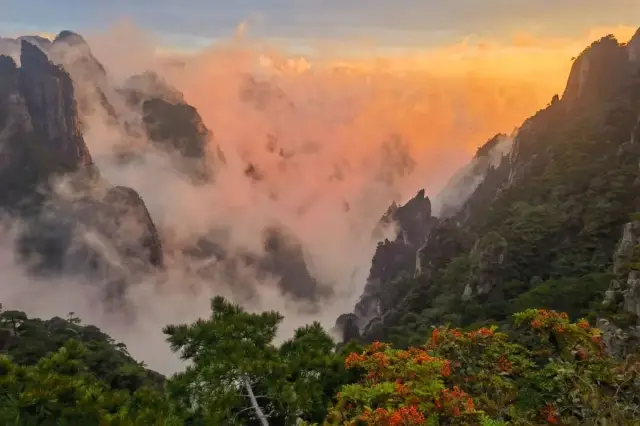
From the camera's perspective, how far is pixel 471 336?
1573 centimetres

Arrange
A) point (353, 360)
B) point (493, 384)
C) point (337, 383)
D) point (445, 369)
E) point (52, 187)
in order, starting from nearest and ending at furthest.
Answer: point (445, 369) → point (493, 384) → point (353, 360) → point (337, 383) → point (52, 187)

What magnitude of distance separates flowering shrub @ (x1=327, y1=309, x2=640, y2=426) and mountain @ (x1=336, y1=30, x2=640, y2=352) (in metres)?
8.96

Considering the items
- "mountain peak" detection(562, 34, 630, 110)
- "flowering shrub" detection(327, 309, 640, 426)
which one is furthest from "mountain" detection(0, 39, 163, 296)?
"flowering shrub" detection(327, 309, 640, 426)

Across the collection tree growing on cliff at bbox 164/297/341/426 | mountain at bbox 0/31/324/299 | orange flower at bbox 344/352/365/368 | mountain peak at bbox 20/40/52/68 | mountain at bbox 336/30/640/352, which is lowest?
orange flower at bbox 344/352/365/368

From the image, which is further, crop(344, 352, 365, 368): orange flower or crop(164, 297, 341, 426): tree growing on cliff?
crop(344, 352, 365, 368): orange flower

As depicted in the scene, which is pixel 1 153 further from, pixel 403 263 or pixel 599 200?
pixel 599 200

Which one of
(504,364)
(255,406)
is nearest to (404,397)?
(504,364)

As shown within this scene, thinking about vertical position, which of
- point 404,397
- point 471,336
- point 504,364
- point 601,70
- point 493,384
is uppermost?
point 601,70

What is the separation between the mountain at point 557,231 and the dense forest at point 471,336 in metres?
0.20

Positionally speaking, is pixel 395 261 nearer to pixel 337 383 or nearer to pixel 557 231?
pixel 557 231

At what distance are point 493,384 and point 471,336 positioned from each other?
78.1 inches

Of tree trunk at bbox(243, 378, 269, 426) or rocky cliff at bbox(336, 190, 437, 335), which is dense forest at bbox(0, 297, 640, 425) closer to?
tree trunk at bbox(243, 378, 269, 426)

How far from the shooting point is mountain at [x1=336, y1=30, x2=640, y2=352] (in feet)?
135

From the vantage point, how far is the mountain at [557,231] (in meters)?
41.1
